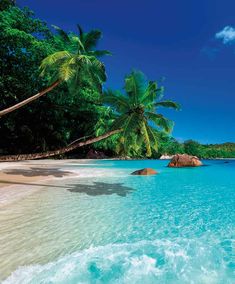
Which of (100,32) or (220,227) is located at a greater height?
(100,32)

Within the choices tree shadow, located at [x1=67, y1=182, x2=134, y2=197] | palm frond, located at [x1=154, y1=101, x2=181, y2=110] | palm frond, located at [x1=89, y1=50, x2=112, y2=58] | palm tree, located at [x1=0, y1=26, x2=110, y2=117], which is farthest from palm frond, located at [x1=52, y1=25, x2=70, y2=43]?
tree shadow, located at [x1=67, y1=182, x2=134, y2=197]

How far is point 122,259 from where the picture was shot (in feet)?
14.0

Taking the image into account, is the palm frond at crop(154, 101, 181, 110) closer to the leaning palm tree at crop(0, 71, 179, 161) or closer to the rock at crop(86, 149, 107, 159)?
the leaning palm tree at crop(0, 71, 179, 161)

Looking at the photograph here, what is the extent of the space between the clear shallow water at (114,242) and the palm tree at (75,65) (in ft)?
14.3

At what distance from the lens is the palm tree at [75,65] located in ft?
30.6

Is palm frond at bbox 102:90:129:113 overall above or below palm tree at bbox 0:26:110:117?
below

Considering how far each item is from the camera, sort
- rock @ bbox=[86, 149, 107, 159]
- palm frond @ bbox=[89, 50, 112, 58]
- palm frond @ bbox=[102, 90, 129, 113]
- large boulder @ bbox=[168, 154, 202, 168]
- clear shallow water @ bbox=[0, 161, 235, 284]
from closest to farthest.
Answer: clear shallow water @ bbox=[0, 161, 235, 284]
palm frond @ bbox=[102, 90, 129, 113]
palm frond @ bbox=[89, 50, 112, 58]
large boulder @ bbox=[168, 154, 202, 168]
rock @ bbox=[86, 149, 107, 159]

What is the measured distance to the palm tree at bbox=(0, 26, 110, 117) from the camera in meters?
9.31

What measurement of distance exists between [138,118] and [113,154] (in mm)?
42314

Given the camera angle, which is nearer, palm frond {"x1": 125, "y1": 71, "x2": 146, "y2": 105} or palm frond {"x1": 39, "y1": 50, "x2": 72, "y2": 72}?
palm frond {"x1": 39, "y1": 50, "x2": 72, "y2": 72}

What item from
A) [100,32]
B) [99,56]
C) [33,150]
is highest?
[100,32]

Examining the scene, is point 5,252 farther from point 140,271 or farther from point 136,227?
point 136,227

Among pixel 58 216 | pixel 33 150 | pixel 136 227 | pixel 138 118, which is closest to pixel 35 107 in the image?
pixel 33 150

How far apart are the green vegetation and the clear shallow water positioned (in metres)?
3.40
